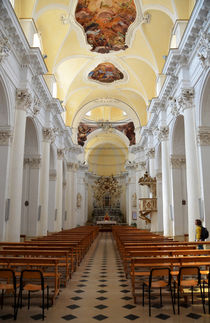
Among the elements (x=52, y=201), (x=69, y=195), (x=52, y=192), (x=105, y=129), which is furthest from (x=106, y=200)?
(x=52, y=201)

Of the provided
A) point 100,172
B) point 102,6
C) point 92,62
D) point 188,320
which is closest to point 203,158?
point 188,320

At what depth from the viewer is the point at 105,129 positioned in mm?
34031

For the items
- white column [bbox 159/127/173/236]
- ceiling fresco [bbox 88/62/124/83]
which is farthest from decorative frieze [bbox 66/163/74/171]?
white column [bbox 159/127/173/236]

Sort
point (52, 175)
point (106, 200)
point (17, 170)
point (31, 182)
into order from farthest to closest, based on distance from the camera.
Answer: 1. point (106, 200)
2. point (52, 175)
3. point (31, 182)
4. point (17, 170)

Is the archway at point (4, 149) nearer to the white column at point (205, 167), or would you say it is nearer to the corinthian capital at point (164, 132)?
the white column at point (205, 167)

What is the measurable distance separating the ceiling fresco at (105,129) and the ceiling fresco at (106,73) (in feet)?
33.2

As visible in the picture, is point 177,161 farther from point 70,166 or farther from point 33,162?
point 70,166

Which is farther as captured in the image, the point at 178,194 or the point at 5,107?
the point at 178,194

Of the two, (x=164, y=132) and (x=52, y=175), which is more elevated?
(x=164, y=132)

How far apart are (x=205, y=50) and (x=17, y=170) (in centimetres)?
804

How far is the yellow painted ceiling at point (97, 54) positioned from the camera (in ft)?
45.4

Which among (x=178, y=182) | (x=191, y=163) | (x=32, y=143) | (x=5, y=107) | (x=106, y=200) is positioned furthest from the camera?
(x=106, y=200)

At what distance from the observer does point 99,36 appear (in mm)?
17688

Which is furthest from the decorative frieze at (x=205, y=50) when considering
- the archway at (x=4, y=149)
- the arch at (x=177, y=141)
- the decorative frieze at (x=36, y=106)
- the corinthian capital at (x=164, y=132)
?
the decorative frieze at (x=36, y=106)
